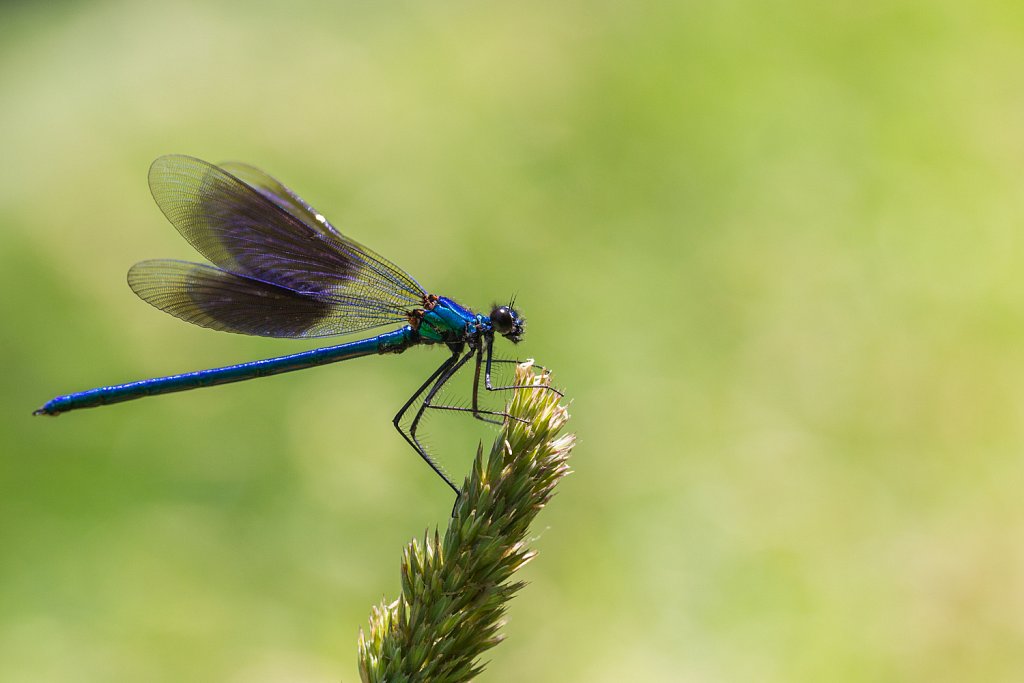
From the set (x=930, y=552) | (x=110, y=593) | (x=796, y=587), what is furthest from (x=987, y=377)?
(x=110, y=593)

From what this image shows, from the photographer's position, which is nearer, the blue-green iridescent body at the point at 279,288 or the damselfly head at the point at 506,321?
the damselfly head at the point at 506,321

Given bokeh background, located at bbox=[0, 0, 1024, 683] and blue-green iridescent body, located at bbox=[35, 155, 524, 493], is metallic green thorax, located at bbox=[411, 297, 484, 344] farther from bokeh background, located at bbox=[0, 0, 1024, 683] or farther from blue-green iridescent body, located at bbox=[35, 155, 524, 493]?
bokeh background, located at bbox=[0, 0, 1024, 683]

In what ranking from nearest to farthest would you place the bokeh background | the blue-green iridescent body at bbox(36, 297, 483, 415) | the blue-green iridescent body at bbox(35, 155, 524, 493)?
the blue-green iridescent body at bbox(36, 297, 483, 415) < the blue-green iridescent body at bbox(35, 155, 524, 493) < the bokeh background

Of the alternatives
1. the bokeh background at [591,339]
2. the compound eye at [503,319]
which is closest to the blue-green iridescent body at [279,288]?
the compound eye at [503,319]

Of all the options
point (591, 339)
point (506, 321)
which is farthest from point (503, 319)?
point (591, 339)

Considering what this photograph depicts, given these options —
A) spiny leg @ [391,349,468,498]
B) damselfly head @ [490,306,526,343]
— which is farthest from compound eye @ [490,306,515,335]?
spiny leg @ [391,349,468,498]

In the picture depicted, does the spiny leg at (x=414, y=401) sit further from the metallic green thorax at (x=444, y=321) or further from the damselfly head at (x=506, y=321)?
the damselfly head at (x=506, y=321)

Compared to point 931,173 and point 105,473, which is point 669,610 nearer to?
point 105,473

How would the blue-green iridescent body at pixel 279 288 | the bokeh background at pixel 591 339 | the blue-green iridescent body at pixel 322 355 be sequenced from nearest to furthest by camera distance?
the blue-green iridescent body at pixel 322 355, the blue-green iridescent body at pixel 279 288, the bokeh background at pixel 591 339

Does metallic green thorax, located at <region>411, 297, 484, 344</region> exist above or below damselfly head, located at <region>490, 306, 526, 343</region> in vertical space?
above
